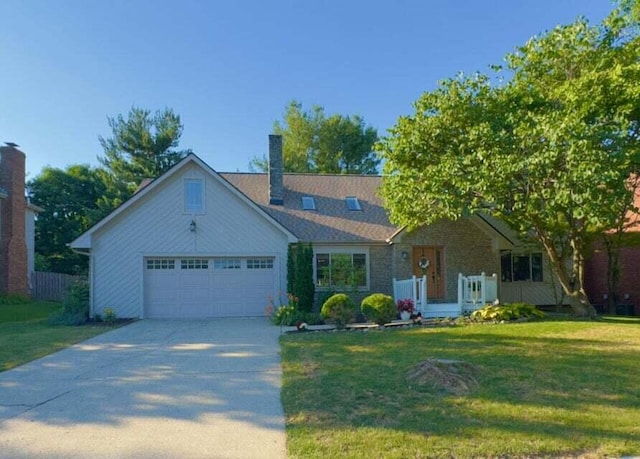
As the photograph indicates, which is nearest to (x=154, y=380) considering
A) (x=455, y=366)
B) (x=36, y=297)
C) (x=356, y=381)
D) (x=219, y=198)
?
(x=356, y=381)

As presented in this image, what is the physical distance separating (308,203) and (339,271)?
11.5ft

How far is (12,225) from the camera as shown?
22.4 meters

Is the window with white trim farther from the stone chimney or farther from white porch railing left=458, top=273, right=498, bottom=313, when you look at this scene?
white porch railing left=458, top=273, right=498, bottom=313

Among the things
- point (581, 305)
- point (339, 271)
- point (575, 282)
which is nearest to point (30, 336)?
point (339, 271)

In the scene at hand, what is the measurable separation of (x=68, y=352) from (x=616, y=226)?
16098 mm

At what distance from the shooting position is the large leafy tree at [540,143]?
11.3 metres

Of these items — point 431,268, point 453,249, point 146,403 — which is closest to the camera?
point 146,403

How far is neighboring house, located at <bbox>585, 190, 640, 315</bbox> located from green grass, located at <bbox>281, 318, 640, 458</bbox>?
34.7 ft

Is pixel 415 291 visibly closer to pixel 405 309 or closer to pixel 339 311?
pixel 405 309

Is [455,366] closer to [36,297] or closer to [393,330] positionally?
[393,330]

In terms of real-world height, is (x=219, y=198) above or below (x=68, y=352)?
above

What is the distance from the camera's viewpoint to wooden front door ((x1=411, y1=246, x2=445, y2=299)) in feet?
55.9

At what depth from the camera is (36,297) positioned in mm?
24359

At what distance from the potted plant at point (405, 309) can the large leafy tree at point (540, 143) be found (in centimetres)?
249
